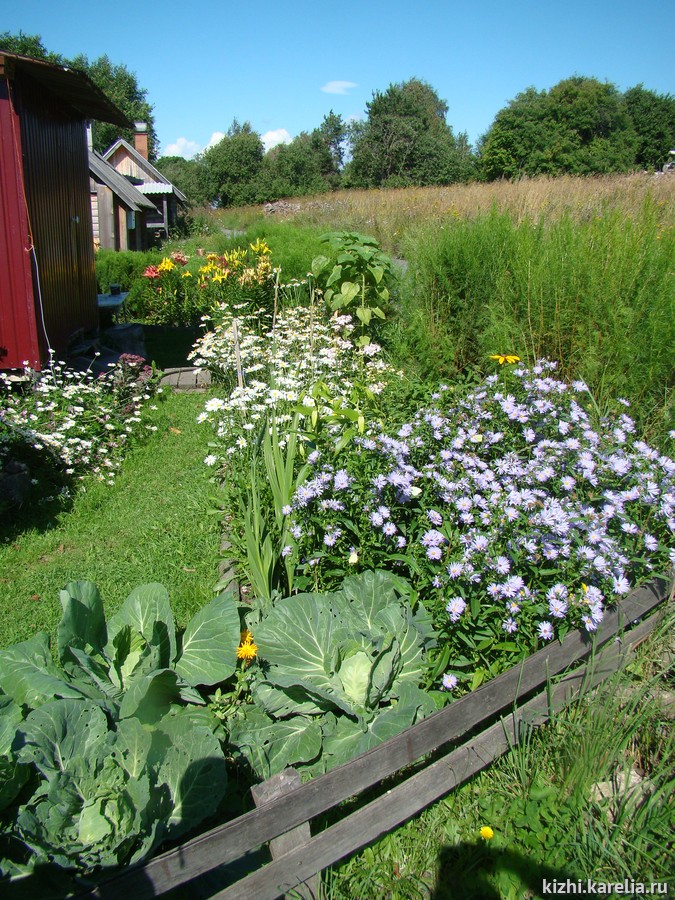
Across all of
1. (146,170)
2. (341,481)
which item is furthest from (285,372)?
(146,170)

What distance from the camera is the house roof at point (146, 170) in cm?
3410

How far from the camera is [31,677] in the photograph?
2088 mm

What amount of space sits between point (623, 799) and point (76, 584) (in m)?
2.04

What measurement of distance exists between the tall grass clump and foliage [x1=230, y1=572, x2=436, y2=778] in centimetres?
255

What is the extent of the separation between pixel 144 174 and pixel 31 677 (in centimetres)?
3999

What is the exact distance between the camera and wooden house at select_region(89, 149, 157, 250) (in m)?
21.7

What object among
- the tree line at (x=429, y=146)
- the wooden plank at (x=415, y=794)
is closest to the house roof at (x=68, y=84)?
the wooden plank at (x=415, y=794)

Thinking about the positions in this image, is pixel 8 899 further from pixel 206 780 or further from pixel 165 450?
pixel 165 450

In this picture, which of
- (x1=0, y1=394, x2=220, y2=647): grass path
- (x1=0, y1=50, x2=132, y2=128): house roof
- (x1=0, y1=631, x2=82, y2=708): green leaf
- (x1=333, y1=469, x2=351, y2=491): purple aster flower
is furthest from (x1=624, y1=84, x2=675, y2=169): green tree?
(x1=0, y1=631, x2=82, y2=708): green leaf

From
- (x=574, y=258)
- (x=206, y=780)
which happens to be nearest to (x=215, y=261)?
(x=574, y=258)

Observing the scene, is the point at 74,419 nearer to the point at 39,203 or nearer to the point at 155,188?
the point at 39,203

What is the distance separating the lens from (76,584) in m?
2.33

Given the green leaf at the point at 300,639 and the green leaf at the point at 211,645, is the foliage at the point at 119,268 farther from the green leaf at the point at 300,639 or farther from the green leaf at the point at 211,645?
the green leaf at the point at 300,639

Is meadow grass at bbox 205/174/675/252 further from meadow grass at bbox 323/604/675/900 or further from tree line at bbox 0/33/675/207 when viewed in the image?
tree line at bbox 0/33/675/207
